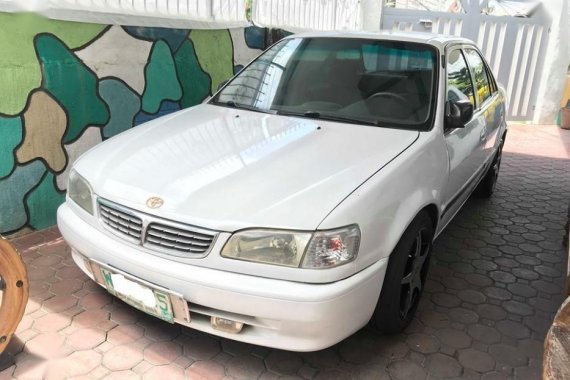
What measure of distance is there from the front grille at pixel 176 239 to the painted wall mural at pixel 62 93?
1.86m

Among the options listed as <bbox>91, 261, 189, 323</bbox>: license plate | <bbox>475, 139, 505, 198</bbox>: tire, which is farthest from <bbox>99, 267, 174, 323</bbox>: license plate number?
<bbox>475, 139, 505, 198</bbox>: tire

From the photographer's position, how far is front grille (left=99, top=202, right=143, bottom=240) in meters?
2.27

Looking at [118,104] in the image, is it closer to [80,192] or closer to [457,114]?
[80,192]

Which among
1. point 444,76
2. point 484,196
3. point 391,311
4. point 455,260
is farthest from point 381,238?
point 484,196

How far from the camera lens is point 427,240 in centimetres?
279

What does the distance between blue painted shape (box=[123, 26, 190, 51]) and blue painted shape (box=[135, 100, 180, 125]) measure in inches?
19.5

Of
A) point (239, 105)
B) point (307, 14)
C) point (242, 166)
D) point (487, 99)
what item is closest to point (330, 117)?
point (239, 105)

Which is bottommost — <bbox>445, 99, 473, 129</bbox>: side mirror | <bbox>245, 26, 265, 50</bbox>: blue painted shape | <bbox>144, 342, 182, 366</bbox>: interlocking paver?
<bbox>144, 342, 182, 366</bbox>: interlocking paver

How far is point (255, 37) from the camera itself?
18.6 ft

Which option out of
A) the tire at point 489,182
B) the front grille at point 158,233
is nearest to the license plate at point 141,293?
the front grille at point 158,233

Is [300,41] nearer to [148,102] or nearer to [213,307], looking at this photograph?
[148,102]

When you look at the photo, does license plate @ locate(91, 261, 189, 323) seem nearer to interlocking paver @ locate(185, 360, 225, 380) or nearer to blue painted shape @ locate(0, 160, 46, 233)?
interlocking paver @ locate(185, 360, 225, 380)

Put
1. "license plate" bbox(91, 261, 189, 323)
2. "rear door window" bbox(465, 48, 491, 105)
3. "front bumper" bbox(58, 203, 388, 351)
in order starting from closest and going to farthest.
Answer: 1. "front bumper" bbox(58, 203, 388, 351)
2. "license plate" bbox(91, 261, 189, 323)
3. "rear door window" bbox(465, 48, 491, 105)

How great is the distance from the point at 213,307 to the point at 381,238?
79cm
